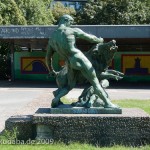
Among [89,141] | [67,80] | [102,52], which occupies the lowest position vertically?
[89,141]

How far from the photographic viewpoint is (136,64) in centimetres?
2995

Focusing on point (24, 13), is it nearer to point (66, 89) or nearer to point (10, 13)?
point (10, 13)

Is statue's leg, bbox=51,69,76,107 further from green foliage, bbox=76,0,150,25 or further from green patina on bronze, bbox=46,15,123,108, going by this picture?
green foliage, bbox=76,0,150,25

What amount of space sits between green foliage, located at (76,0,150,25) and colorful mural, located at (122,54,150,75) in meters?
14.9

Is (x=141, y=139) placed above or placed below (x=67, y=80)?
below

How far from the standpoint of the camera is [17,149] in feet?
23.4

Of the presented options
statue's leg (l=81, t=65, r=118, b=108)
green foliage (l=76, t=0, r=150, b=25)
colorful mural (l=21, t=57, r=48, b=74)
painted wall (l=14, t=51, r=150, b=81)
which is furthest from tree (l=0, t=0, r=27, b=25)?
statue's leg (l=81, t=65, r=118, b=108)

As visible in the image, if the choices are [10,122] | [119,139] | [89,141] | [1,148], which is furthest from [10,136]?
[119,139]

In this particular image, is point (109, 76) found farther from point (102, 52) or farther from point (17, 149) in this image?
point (17, 149)

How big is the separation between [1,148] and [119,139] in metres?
2.04

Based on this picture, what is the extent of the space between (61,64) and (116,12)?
16.7 m

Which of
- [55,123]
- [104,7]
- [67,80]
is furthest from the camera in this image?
[104,7]

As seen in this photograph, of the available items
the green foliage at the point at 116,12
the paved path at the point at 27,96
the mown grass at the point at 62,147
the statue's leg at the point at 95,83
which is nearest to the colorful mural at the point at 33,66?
the paved path at the point at 27,96

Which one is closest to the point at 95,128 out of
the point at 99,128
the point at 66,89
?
the point at 99,128
